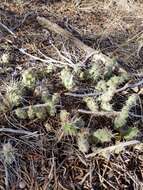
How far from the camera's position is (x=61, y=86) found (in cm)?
240

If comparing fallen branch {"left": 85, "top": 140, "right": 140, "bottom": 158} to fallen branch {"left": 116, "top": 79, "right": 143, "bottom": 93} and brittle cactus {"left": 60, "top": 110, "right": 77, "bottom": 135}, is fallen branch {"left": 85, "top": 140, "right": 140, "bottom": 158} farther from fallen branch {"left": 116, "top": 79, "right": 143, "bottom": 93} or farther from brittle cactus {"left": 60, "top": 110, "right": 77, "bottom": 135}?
fallen branch {"left": 116, "top": 79, "right": 143, "bottom": 93}

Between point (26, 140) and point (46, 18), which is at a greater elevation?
point (46, 18)

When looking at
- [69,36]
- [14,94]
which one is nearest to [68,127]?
[14,94]

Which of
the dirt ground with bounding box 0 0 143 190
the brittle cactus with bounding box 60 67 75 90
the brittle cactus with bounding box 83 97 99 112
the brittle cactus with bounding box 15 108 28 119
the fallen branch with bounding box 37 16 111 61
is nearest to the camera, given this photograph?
the dirt ground with bounding box 0 0 143 190

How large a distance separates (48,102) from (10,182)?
0.51 metres

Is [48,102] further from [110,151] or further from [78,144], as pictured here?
[110,151]

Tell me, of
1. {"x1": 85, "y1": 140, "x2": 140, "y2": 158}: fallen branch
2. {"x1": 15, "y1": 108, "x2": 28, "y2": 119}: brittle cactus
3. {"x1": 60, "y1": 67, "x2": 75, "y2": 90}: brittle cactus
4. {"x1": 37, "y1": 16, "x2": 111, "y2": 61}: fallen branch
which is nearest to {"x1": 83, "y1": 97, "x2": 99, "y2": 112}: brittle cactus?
{"x1": 60, "y1": 67, "x2": 75, "y2": 90}: brittle cactus

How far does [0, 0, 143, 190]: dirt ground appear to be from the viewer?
1.95m

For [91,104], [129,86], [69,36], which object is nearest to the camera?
[91,104]

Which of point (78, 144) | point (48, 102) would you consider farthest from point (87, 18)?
point (78, 144)

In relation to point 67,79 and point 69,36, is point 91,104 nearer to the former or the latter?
point 67,79

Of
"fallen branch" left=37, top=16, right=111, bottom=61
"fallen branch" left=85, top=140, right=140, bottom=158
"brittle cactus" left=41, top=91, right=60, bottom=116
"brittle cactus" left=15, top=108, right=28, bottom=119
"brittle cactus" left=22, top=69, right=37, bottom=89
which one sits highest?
"fallen branch" left=37, top=16, right=111, bottom=61

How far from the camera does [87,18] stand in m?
3.10

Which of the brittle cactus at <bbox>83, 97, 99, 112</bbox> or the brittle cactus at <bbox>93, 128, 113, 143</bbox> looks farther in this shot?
the brittle cactus at <bbox>83, 97, 99, 112</bbox>
